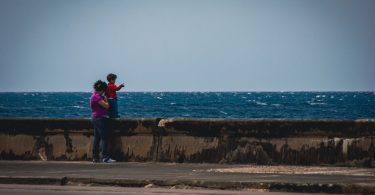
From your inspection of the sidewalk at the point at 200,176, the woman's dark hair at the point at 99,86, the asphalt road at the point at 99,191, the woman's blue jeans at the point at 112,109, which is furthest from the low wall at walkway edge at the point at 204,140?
the asphalt road at the point at 99,191

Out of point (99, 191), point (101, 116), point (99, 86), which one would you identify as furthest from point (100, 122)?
point (99, 191)

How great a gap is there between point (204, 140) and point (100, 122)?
1933mm

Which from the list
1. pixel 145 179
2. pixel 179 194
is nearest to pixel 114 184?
pixel 145 179

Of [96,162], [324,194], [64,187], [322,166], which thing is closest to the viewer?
[324,194]

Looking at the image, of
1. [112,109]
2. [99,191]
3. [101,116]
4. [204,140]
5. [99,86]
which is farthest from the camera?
[112,109]

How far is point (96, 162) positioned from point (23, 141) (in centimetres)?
156

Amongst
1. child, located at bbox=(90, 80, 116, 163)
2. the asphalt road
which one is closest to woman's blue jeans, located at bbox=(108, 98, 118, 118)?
child, located at bbox=(90, 80, 116, 163)

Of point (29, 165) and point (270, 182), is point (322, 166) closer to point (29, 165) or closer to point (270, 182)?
point (270, 182)

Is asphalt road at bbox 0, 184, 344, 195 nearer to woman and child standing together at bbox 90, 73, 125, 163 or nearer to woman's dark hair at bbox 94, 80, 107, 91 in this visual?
woman and child standing together at bbox 90, 73, 125, 163

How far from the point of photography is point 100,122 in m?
16.8

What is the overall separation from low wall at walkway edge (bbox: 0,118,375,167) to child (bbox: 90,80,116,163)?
0.25 m

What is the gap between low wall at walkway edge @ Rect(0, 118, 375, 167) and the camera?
50.0 ft

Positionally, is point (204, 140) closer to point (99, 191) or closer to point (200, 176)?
point (200, 176)

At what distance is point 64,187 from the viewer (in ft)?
44.1
